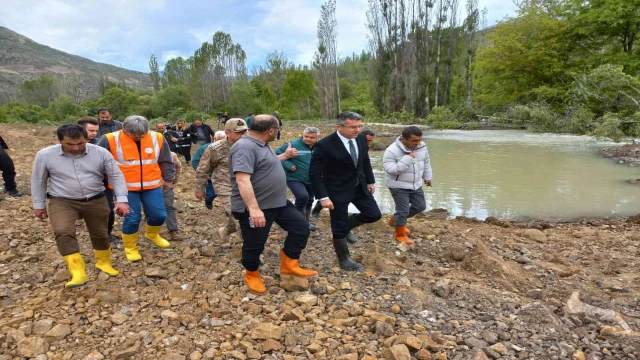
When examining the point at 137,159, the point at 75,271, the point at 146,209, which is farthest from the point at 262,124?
the point at 75,271

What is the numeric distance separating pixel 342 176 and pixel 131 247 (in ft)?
7.70

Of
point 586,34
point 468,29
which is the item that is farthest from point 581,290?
point 468,29

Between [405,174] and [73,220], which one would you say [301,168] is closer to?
[405,174]

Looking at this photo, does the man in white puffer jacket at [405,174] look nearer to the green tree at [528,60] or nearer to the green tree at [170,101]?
the green tree at [528,60]

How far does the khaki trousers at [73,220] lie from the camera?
3.24m

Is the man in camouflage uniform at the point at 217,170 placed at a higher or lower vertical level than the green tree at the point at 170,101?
lower

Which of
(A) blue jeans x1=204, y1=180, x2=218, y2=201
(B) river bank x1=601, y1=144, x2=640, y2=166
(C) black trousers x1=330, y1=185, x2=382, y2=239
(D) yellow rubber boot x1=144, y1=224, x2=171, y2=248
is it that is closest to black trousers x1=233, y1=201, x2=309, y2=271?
(C) black trousers x1=330, y1=185, x2=382, y2=239

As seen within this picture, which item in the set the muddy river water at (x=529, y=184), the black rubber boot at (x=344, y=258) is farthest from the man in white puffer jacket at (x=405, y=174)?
the muddy river water at (x=529, y=184)

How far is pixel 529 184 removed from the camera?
412 inches

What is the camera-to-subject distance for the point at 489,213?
7.92 m

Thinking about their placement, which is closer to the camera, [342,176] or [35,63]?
[342,176]

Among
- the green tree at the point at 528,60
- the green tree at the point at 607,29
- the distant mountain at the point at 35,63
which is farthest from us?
the distant mountain at the point at 35,63

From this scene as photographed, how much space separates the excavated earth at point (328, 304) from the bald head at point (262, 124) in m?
1.44

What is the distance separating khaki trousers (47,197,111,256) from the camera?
3240 mm
